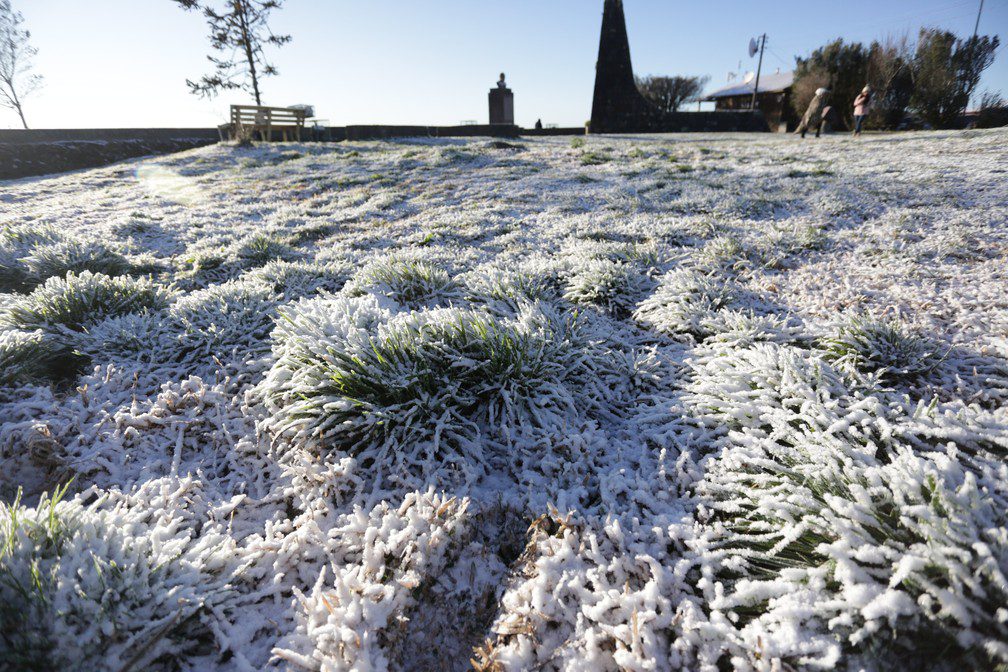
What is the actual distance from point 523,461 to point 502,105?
26528 mm

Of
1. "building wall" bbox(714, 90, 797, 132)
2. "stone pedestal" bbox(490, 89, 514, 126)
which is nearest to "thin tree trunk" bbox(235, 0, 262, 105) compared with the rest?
"stone pedestal" bbox(490, 89, 514, 126)

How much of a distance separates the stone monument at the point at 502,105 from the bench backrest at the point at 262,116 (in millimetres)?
10412

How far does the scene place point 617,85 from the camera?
26.5 meters

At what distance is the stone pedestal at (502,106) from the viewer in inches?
977

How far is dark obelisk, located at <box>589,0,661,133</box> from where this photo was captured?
26.2 metres

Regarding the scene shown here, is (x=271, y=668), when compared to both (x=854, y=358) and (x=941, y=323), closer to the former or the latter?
(x=854, y=358)

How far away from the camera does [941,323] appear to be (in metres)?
3.23

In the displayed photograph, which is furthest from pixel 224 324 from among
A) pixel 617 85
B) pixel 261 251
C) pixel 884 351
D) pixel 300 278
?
pixel 617 85

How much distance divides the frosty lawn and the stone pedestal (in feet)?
75.8

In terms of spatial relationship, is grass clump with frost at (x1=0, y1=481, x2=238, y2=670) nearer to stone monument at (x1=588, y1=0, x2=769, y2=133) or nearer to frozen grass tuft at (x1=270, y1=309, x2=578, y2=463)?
frozen grass tuft at (x1=270, y1=309, x2=578, y2=463)

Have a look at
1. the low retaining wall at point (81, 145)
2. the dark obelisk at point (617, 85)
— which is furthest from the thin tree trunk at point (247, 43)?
the dark obelisk at point (617, 85)

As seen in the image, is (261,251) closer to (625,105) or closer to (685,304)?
(685,304)

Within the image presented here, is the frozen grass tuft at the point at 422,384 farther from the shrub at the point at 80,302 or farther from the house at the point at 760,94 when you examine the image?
the house at the point at 760,94

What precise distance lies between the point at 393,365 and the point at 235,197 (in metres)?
10.9
